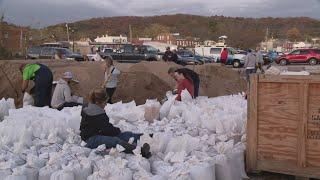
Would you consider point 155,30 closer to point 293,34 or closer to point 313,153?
point 293,34

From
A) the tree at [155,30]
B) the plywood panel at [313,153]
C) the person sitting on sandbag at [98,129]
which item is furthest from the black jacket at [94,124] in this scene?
the tree at [155,30]

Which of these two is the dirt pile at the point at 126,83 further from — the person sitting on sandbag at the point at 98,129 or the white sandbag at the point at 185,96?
the person sitting on sandbag at the point at 98,129

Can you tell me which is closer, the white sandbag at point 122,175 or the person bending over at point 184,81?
the white sandbag at point 122,175

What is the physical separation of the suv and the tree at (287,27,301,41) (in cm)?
7269

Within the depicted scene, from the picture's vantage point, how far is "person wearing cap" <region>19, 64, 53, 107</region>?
986 cm

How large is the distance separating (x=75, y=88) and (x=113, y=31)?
11278 centimetres

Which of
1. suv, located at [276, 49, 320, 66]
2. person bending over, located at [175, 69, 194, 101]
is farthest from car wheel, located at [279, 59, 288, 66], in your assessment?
person bending over, located at [175, 69, 194, 101]

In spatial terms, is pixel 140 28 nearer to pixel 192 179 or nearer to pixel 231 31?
pixel 231 31

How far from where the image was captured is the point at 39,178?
4922mm

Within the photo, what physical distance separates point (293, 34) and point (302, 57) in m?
75.2

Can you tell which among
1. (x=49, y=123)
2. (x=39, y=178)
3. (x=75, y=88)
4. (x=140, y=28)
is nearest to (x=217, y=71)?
(x=75, y=88)

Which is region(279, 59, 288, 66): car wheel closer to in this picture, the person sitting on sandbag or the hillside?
the person sitting on sandbag

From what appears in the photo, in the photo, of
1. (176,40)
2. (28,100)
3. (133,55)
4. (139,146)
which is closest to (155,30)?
(176,40)

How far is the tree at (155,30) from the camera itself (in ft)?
375
